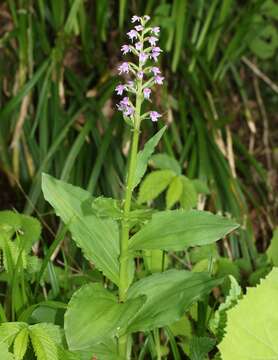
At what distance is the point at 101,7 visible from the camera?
110 inches

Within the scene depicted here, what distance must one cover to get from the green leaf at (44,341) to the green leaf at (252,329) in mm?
361

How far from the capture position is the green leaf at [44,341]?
128 cm

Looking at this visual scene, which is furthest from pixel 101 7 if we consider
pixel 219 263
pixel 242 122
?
pixel 219 263

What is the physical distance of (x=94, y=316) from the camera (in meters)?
1.31

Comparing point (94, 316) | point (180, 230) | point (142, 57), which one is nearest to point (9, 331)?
point (94, 316)

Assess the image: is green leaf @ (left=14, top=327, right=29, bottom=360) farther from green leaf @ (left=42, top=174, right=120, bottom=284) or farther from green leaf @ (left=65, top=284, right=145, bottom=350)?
green leaf @ (left=42, top=174, right=120, bottom=284)

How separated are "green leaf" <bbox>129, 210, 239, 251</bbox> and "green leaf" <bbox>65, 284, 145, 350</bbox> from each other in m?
0.13

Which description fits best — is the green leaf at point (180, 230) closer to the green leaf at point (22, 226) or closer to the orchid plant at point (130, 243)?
the orchid plant at point (130, 243)

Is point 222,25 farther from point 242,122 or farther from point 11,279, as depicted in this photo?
point 11,279

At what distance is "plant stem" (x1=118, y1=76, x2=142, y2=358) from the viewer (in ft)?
4.27

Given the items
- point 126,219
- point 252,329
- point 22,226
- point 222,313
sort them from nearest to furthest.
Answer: point 252,329, point 126,219, point 222,313, point 22,226

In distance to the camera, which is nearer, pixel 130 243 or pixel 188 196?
pixel 130 243

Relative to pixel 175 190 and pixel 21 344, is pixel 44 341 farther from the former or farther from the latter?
pixel 175 190

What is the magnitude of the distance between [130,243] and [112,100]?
1604mm
